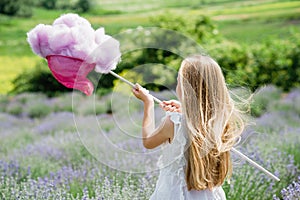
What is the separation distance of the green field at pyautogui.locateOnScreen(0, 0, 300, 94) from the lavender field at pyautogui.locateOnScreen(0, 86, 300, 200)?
4.05 ft

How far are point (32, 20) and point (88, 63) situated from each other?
17.3ft

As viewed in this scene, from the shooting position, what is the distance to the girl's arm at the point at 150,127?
2428mm

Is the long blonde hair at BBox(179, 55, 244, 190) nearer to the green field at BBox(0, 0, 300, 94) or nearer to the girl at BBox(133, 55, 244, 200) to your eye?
the girl at BBox(133, 55, 244, 200)

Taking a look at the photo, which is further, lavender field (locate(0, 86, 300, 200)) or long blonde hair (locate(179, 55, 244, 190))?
lavender field (locate(0, 86, 300, 200))

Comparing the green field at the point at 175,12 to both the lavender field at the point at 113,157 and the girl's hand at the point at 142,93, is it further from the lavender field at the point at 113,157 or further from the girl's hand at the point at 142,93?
Answer: the girl's hand at the point at 142,93

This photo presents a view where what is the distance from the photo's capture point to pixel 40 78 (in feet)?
24.3

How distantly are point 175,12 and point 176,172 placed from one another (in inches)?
210

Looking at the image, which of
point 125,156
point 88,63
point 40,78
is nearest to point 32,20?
point 40,78

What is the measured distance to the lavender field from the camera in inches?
118

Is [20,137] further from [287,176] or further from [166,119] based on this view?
[166,119]

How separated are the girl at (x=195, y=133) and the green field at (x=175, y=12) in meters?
4.97

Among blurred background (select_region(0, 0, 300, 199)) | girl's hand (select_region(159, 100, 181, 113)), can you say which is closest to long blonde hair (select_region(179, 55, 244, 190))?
girl's hand (select_region(159, 100, 181, 113))

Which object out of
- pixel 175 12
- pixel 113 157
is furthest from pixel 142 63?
pixel 175 12

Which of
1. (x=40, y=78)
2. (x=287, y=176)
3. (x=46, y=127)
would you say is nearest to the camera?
(x=287, y=176)
